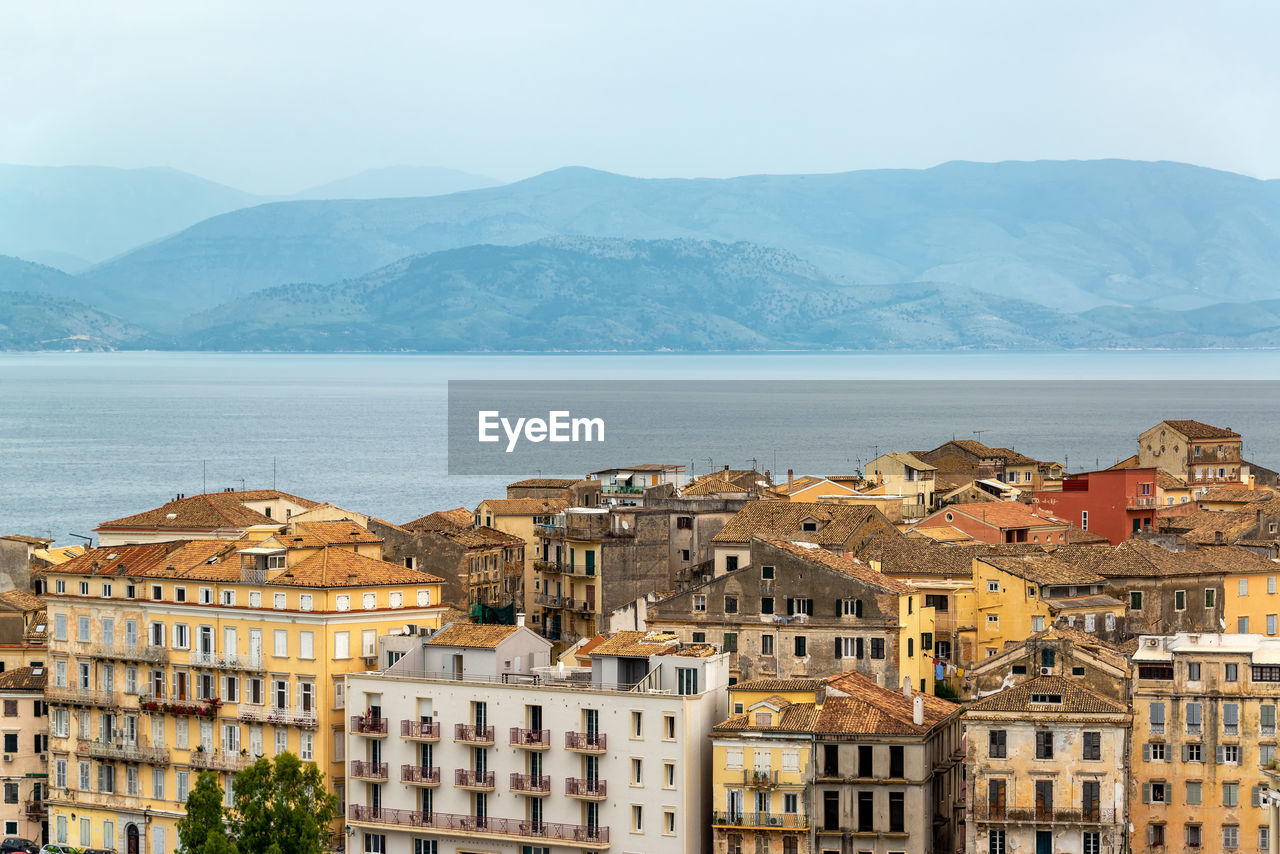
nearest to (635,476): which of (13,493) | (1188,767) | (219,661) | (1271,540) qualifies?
(1271,540)

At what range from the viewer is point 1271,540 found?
7812 centimetres

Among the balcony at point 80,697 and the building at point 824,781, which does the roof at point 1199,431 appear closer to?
the balcony at point 80,697

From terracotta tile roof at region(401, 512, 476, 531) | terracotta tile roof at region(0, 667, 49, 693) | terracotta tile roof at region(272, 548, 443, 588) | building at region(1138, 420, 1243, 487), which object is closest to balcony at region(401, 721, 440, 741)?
A: terracotta tile roof at region(272, 548, 443, 588)

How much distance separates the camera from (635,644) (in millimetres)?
55688

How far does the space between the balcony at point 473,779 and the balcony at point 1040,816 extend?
11.5 m

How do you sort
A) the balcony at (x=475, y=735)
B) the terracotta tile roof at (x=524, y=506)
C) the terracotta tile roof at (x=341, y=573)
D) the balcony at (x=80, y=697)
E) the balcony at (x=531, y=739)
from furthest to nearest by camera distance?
the terracotta tile roof at (x=524, y=506), the balcony at (x=80, y=697), the terracotta tile roof at (x=341, y=573), the balcony at (x=475, y=735), the balcony at (x=531, y=739)

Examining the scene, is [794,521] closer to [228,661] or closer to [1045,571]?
[1045,571]

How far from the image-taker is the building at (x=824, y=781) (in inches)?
1992

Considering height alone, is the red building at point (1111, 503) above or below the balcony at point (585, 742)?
above

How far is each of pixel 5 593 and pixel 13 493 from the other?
4630 inches

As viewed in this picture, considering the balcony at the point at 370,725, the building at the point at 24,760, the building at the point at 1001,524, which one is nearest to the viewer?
the balcony at the point at 370,725

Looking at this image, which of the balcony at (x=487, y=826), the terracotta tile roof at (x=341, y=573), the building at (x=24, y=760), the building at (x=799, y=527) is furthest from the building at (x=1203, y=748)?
the building at (x=24, y=760)

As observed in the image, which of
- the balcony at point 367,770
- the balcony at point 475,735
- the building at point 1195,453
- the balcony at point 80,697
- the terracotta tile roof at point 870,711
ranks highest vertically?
the building at point 1195,453

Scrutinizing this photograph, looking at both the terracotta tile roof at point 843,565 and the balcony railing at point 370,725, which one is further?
the terracotta tile roof at point 843,565
